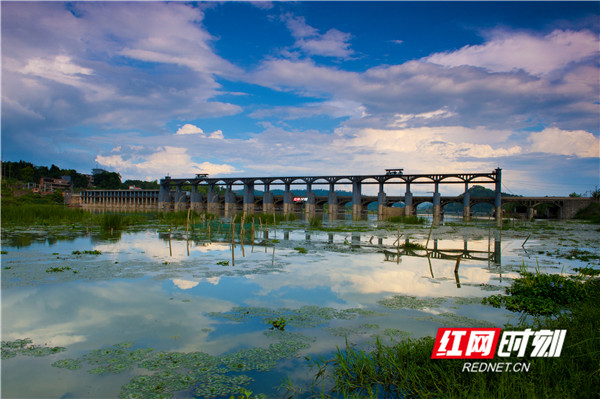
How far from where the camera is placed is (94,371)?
4.19 meters

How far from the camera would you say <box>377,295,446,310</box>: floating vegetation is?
6848mm

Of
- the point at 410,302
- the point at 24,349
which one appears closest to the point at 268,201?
the point at 410,302

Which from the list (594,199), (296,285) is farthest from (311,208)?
(296,285)

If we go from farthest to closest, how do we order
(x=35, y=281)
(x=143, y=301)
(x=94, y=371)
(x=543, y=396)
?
(x=35, y=281), (x=143, y=301), (x=94, y=371), (x=543, y=396)

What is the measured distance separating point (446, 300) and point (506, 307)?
1.09m

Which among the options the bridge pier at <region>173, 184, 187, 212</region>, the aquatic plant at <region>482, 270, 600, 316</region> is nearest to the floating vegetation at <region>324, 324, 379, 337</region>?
the aquatic plant at <region>482, 270, 600, 316</region>

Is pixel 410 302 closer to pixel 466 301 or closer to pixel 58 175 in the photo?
pixel 466 301

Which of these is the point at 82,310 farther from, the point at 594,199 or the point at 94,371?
the point at 594,199

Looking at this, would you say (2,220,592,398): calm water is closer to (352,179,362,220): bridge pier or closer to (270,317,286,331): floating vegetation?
(270,317,286,331): floating vegetation

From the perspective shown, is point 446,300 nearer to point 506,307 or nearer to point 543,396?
point 506,307

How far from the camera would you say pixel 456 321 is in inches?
233

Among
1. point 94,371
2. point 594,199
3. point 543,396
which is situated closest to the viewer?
point 543,396

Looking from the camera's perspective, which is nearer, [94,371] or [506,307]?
[94,371]

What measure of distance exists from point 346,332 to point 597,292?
→ 5549 mm
